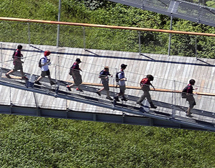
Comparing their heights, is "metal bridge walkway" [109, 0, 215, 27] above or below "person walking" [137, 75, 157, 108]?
above

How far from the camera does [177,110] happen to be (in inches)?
1271

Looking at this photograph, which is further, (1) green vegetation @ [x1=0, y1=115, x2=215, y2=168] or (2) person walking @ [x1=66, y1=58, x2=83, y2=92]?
(1) green vegetation @ [x1=0, y1=115, x2=215, y2=168]

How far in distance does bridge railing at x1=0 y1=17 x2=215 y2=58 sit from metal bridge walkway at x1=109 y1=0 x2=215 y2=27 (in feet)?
2.90

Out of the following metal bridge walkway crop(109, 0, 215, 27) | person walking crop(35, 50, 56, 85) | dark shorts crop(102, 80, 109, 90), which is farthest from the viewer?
metal bridge walkway crop(109, 0, 215, 27)

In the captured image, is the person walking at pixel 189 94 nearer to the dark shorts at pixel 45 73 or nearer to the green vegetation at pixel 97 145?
the dark shorts at pixel 45 73

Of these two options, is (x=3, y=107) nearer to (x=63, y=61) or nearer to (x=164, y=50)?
(x=63, y=61)

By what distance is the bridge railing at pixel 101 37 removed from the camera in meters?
37.2

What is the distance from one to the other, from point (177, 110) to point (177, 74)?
16.6ft

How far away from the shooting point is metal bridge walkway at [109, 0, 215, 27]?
37500 millimetres

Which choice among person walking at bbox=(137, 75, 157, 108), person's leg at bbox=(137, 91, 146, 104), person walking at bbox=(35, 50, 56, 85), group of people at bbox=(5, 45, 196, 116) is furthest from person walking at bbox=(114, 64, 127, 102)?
person walking at bbox=(35, 50, 56, 85)

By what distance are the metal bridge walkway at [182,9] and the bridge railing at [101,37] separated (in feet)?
2.90

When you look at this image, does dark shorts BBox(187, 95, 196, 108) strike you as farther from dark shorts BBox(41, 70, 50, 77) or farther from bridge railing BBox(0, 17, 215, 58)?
dark shorts BBox(41, 70, 50, 77)

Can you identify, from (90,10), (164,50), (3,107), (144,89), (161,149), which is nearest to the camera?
(144,89)

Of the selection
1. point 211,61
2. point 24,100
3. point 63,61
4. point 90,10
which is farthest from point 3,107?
point 90,10
